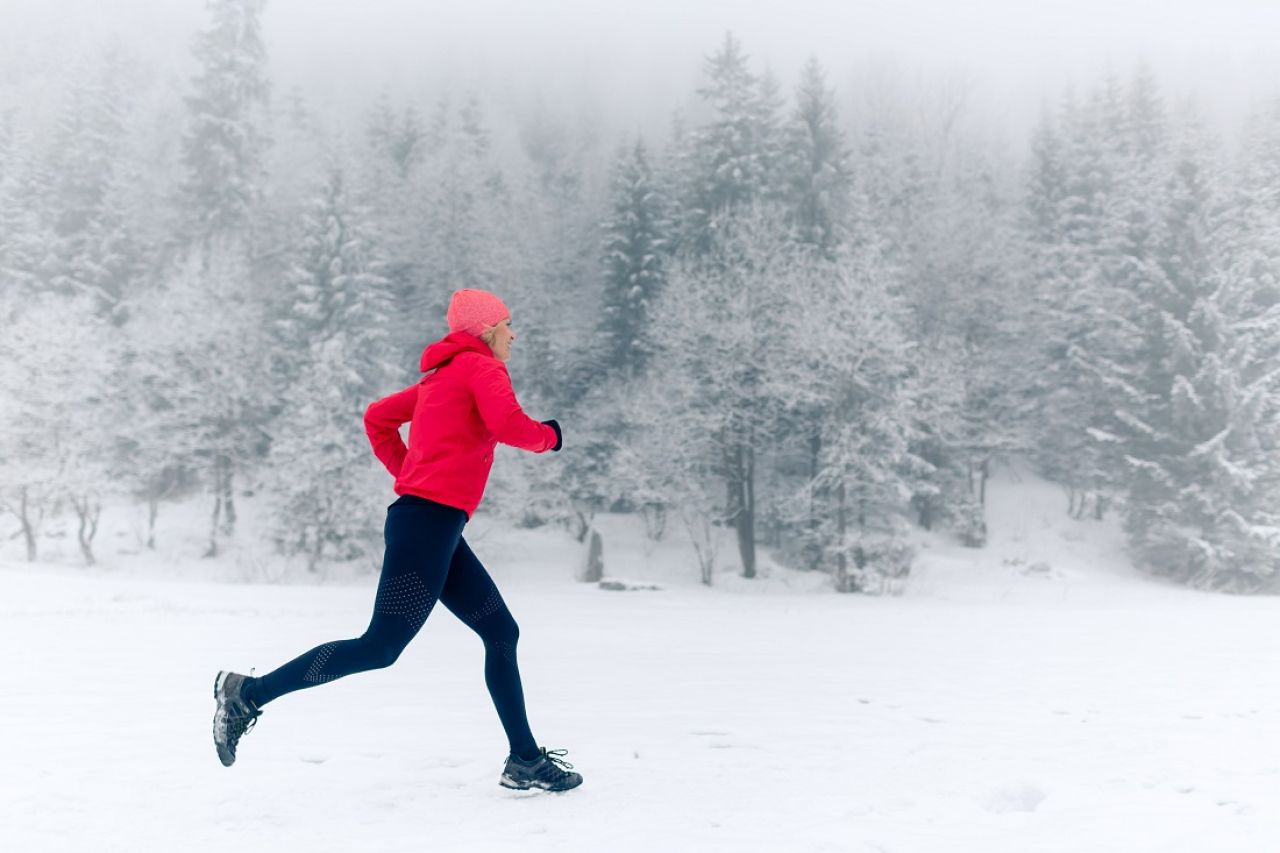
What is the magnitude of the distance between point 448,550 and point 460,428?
48 cm

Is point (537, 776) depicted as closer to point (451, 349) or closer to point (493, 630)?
point (493, 630)

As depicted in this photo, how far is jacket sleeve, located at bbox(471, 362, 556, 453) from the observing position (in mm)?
3387

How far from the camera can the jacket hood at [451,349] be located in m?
3.64

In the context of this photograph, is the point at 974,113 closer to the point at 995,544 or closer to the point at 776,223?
the point at 776,223

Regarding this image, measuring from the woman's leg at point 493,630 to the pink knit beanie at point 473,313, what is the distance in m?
0.88

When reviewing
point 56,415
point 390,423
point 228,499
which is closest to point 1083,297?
point 228,499

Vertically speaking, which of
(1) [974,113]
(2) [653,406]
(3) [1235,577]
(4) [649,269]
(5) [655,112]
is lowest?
(3) [1235,577]

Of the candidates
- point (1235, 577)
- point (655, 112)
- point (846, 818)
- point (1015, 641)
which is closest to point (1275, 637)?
point (1015, 641)

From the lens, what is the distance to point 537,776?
357 centimetres

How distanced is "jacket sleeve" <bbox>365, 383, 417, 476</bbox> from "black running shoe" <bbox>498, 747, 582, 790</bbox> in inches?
51.4

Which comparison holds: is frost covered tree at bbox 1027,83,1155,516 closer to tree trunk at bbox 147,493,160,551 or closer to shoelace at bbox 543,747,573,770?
shoelace at bbox 543,747,573,770

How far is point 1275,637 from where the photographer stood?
31.2 feet

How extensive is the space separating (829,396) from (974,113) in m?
31.9

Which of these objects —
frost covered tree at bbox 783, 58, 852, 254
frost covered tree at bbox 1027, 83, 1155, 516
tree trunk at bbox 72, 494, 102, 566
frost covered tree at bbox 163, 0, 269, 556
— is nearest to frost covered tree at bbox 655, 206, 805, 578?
frost covered tree at bbox 783, 58, 852, 254
